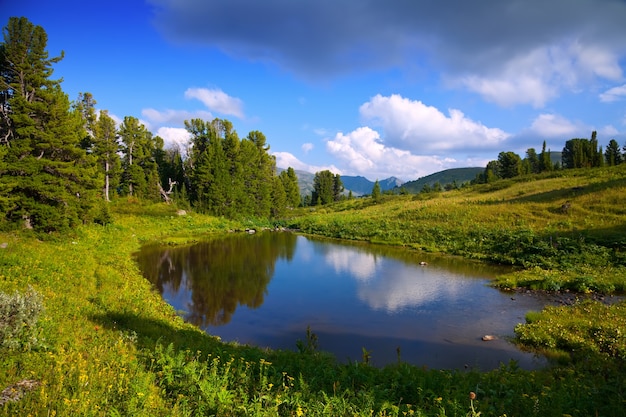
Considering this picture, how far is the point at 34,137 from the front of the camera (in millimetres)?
23734

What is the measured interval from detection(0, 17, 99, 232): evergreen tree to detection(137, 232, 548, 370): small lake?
7.36 m

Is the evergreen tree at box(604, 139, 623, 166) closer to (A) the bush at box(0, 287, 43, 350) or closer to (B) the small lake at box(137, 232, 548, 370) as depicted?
(B) the small lake at box(137, 232, 548, 370)

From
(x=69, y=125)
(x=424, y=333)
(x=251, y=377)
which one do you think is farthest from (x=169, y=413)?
(x=69, y=125)

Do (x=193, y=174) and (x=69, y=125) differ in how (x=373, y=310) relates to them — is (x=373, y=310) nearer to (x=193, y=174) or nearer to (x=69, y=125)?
(x=69, y=125)

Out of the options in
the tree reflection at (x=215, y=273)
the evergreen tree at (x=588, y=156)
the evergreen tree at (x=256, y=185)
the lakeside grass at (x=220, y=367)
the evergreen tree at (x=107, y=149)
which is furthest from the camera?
the evergreen tree at (x=588, y=156)

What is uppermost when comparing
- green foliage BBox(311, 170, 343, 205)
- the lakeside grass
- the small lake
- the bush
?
green foliage BBox(311, 170, 343, 205)

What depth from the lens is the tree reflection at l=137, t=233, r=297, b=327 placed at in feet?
59.7

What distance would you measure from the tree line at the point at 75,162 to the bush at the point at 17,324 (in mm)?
18755

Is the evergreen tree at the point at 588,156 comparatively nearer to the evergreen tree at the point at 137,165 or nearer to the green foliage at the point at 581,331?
the green foliage at the point at 581,331

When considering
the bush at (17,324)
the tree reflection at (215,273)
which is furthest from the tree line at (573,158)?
the bush at (17,324)

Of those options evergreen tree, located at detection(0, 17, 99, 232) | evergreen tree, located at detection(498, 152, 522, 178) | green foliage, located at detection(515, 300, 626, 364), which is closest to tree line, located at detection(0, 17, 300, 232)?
evergreen tree, located at detection(0, 17, 99, 232)

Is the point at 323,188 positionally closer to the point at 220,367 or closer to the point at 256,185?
the point at 256,185

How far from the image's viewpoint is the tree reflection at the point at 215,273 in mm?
18188

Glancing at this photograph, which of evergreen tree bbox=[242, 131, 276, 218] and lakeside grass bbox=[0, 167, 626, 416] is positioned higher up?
evergreen tree bbox=[242, 131, 276, 218]
